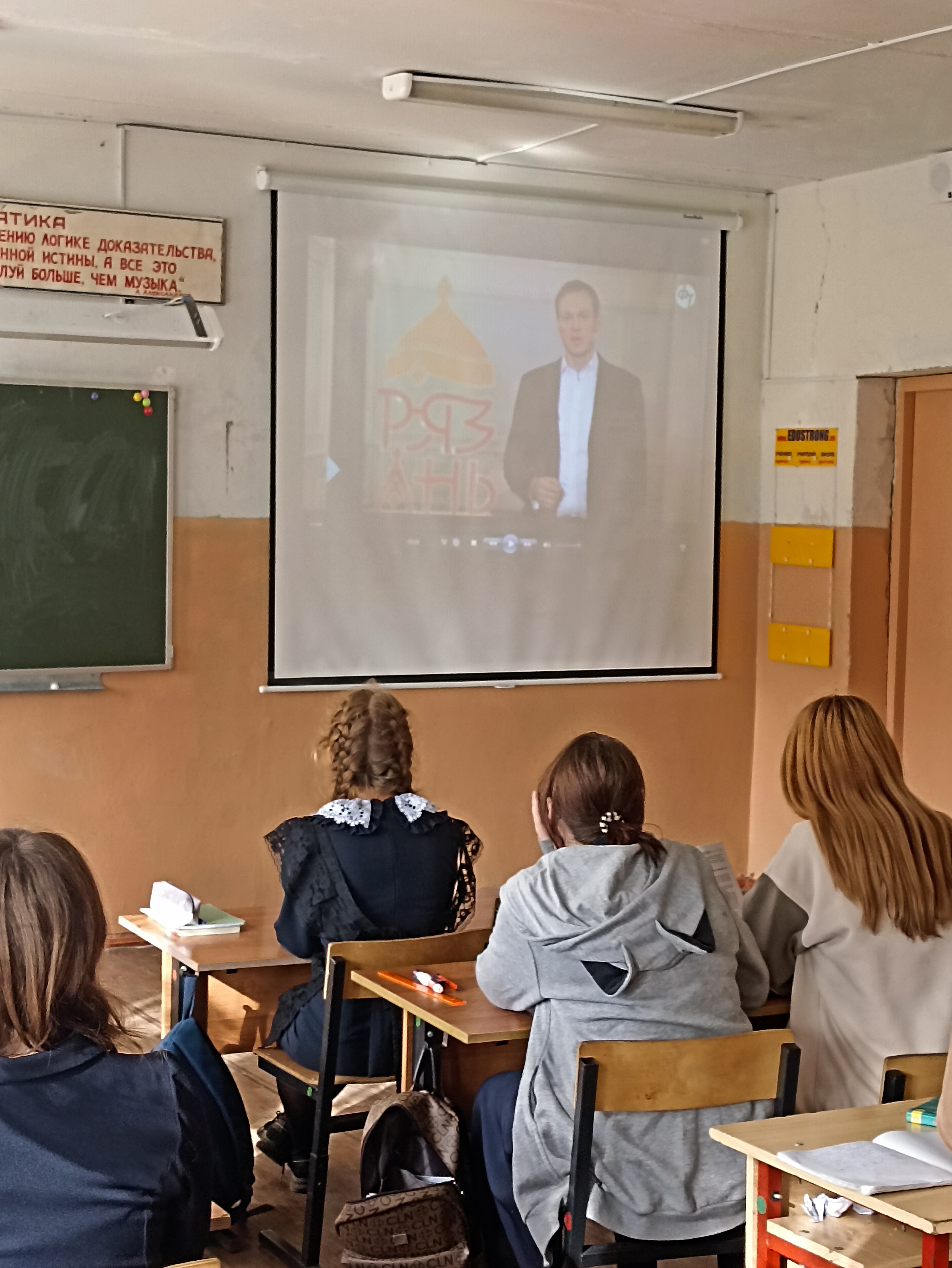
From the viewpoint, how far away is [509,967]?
8.84 ft

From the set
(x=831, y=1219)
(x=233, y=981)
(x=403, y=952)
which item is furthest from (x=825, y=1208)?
(x=233, y=981)

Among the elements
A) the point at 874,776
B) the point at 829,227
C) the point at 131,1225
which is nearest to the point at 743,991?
the point at 874,776

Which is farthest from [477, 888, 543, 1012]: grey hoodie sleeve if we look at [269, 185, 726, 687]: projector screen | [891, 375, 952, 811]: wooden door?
[891, 375, 952, 811]: wooden door

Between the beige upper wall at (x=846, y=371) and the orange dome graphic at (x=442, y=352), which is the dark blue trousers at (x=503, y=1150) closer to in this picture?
the orange dome graphic at (x=442, y=352)

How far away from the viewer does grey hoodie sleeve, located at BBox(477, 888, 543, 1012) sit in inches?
105

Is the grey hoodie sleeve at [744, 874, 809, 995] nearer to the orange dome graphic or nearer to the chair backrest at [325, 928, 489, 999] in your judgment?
the chair backrest at [325, 928, 489, 999]

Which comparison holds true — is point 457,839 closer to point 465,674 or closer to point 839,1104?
point 839,1104

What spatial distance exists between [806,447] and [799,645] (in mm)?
839

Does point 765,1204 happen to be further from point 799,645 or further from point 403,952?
point 799,645

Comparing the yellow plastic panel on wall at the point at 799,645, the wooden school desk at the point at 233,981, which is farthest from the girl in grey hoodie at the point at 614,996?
the yellow plastic panel on wall at the point at 799,645

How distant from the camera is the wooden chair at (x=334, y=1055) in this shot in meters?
2.97

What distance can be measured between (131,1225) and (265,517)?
13.2 feet

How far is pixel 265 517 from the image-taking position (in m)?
5.61

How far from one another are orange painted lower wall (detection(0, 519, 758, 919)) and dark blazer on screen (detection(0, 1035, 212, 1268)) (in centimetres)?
363
